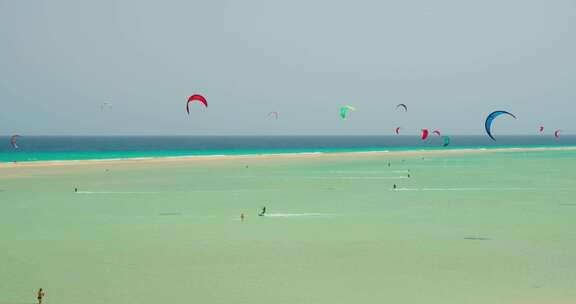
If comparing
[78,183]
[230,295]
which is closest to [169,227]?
[230,295]

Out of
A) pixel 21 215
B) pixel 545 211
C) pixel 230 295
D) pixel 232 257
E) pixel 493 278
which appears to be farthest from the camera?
pixel 545 211

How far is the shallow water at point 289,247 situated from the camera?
970 cm

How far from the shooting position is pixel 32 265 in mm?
11469

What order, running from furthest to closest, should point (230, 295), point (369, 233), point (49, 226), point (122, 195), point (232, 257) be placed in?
point (122, 195)
point (49, 226)
point (369, 233)
point (232, 257)
point (230, 295)

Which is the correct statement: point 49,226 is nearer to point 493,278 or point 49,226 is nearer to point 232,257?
point 232,257

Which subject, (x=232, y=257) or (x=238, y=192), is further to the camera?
(x=238, y=192)

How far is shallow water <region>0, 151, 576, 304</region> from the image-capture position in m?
9.70

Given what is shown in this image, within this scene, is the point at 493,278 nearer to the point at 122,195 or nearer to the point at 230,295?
the point at 230,295

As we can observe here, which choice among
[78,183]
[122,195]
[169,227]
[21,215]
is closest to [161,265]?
[169,227]

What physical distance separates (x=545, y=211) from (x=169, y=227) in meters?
10.5

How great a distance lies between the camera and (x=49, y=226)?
53.4 feet

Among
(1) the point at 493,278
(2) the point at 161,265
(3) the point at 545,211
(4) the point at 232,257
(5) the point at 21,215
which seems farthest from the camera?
(3) the point at 545,211

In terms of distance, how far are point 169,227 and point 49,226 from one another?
8.91ft

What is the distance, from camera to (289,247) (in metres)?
13.4
